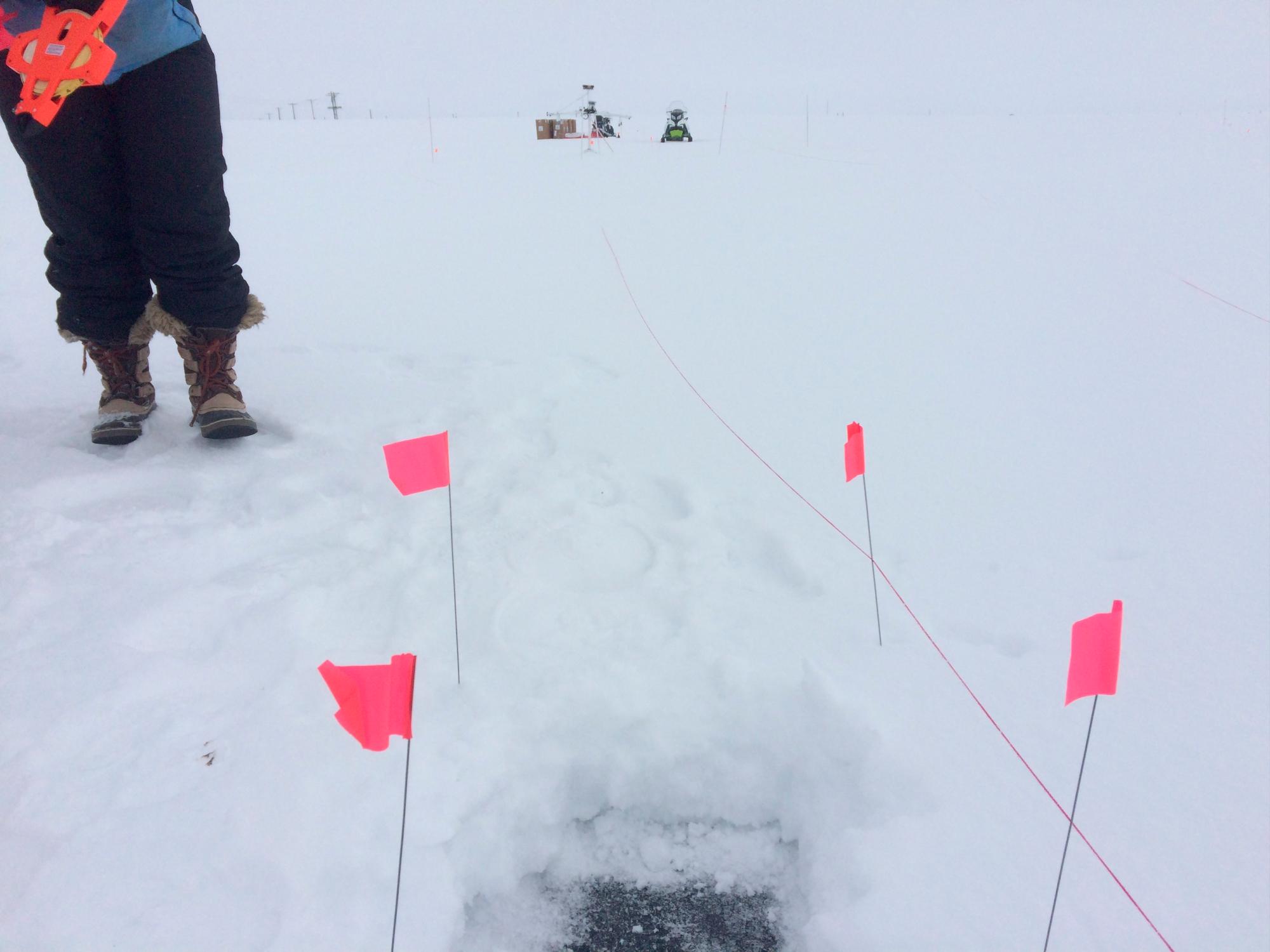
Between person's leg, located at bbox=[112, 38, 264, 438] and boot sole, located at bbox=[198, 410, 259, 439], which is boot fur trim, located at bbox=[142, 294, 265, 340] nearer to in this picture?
person's leg, located at bbox=[112, 38, 264, 438]

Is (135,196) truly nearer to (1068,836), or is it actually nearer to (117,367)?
Result: (117,367)

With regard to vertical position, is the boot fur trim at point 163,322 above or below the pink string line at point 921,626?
above

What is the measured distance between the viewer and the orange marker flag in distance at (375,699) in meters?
0.74

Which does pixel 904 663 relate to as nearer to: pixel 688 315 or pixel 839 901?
pixel 839 901

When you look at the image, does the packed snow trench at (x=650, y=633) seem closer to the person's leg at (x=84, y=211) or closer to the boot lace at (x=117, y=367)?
the boot lace at (x=117, y=367)

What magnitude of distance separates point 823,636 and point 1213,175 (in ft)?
20.9

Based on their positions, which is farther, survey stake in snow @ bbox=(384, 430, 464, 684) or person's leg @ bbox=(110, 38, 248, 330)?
person's leg @ bbox=(110, 38, 248, 330)

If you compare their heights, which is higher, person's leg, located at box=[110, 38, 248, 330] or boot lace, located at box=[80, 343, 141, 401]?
person's leg, located at box=[110, 38, 248, 330]

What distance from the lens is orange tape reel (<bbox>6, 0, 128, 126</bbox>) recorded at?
1.28 meters

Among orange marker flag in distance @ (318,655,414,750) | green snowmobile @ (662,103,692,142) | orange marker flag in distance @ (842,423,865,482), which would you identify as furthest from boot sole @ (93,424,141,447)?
green snowmobile @ (662,103,692,142)

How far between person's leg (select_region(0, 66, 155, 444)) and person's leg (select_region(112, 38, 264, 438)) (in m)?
0.04

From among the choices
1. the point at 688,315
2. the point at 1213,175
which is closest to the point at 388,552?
the point at 688,315

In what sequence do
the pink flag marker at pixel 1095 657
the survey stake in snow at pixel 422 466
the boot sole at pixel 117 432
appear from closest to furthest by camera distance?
the pink flag marker at pixel 1095 657 → the survey stake in snow at pixel 422 466 → the boot sole at pixel 117 432

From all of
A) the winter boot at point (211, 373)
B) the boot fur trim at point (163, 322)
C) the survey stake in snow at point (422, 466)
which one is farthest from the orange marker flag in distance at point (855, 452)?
the boot fur trim at point (163, 322)
